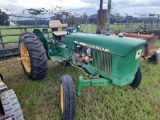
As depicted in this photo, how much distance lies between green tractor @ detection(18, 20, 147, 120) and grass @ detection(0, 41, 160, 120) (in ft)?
0.89

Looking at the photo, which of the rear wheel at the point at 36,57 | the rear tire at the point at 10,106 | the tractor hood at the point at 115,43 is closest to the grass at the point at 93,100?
the rear wheel at the point at 36,57

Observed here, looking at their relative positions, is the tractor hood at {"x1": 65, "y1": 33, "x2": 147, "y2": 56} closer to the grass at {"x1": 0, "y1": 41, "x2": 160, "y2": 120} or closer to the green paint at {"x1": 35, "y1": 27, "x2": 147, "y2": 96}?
the green paint at {"x1": 35, "y1": 27, "x2": 147, "y2": 96}

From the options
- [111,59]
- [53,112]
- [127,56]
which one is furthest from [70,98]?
[127,56]

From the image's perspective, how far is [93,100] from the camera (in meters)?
3.29

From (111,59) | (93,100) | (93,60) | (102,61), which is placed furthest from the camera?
(93,100)

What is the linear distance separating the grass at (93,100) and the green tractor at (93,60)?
0.89 feet

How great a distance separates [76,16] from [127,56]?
7.69 meters

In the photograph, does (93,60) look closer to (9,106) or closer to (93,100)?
(93,100)

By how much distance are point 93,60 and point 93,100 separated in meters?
0.79

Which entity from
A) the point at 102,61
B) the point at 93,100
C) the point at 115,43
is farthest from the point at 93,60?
the point at 93,100

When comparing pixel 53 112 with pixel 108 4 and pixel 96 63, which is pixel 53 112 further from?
pixel 108 4

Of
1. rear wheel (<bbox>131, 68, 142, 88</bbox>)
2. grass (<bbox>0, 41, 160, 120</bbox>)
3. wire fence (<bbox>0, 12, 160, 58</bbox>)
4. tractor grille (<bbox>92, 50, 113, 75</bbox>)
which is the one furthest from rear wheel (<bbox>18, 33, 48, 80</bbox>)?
wire fence (<bbox>0, 12, 160, 58</bbox>)

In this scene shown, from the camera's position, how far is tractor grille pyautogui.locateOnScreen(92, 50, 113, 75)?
8.89 ft

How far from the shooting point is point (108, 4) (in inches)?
243
